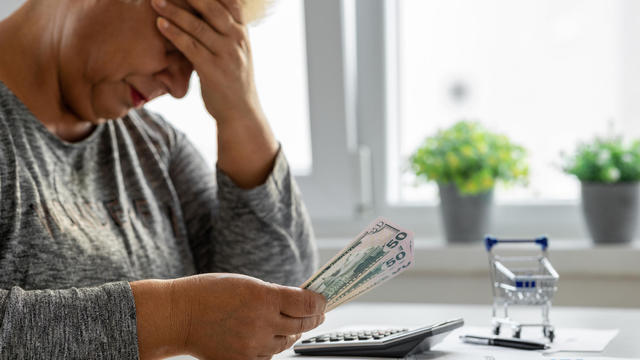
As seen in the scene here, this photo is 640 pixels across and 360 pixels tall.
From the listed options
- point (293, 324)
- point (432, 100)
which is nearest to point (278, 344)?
point (293, 324)

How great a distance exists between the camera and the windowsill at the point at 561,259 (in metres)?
1.84

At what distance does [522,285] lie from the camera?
3.47 ft

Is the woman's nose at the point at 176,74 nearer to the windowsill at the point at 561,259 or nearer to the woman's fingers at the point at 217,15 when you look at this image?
the woman's fingers at the point at 217,15

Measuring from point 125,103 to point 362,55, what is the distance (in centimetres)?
113

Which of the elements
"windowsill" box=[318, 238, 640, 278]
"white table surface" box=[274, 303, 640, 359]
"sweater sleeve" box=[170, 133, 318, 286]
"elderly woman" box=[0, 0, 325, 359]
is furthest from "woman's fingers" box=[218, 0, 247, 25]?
"windowsill" box=[318, 238, 640, 278]

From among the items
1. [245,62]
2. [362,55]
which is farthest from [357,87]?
[245,62]

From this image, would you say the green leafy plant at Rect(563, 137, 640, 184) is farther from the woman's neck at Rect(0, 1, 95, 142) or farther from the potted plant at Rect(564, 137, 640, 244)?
the woman's neck at Rect(0, 1, 95, 142)

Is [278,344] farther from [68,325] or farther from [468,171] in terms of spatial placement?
[468,171]

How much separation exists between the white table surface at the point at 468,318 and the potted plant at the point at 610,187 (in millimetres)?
550

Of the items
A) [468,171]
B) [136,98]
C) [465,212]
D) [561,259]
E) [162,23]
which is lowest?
[561,259]

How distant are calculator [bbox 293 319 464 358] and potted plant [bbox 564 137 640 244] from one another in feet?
3.38

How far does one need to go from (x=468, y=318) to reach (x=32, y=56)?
0.85 metres

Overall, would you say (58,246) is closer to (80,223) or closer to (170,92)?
(80,223)

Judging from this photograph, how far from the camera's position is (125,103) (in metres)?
1.25
